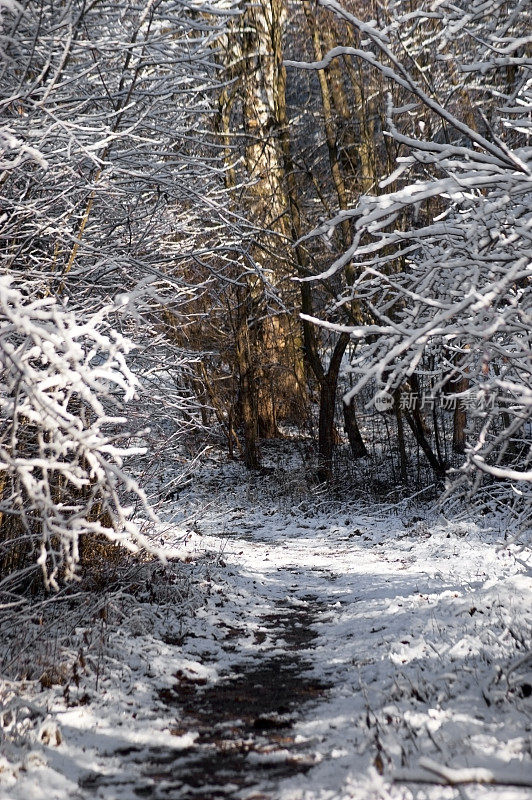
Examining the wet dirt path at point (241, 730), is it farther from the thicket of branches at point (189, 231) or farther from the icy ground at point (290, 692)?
the thicket of branches at point (189, 231)

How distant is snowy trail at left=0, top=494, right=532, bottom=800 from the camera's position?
342 cm

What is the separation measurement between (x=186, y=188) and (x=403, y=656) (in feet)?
13.1

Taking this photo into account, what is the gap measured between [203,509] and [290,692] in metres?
3.12

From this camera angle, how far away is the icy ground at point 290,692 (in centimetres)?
340

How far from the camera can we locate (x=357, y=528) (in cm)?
1267

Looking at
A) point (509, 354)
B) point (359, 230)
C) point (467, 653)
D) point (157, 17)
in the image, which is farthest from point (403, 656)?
point (157, 17)

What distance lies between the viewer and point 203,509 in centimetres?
784

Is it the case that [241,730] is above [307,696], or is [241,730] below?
above

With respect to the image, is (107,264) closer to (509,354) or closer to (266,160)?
(509,354)

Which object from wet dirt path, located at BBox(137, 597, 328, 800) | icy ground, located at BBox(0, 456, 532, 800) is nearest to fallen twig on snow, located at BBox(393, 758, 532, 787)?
icy ground, located at BBox(0, 456, 532, 800)

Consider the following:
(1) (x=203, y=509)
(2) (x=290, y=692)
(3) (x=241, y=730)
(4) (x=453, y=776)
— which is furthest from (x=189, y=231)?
Answer: (4) (x=453, y=776)

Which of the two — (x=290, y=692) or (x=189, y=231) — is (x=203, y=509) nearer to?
(x=189, y=231)

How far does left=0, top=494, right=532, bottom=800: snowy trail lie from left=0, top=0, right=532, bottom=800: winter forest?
2cm

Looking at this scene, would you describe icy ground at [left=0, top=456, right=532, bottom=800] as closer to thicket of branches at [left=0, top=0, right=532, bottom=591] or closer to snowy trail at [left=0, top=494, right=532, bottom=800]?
snowy trail at [left=0, top=494, right=532, bottom=800]
